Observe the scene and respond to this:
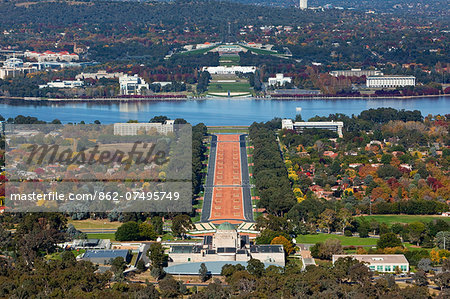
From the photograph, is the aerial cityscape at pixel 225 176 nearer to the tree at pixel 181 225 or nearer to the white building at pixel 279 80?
the tree at pixel 181 225

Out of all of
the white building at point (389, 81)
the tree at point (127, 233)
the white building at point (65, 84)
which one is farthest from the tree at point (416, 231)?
the white building at point (65, 84)

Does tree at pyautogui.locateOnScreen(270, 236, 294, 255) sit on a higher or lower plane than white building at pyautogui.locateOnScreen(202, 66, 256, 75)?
lower

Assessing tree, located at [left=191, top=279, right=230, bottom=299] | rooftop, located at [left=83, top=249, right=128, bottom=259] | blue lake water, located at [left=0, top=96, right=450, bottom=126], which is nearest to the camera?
tree, located at [left=191, top=279, right=230, bottom=299]

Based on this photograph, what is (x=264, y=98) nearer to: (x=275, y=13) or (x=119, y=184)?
(x=119, y=184)

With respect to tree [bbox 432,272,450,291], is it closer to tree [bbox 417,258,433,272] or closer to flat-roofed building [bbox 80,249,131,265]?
tree [bbox 417,258,433,272]

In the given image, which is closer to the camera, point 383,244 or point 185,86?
point 383,244

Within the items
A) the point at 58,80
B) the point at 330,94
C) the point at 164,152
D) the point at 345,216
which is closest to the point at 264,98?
the point at 330,94

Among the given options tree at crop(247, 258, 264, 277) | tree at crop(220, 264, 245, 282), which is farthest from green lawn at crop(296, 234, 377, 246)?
tree at crop(220, 264, 245, 282)
